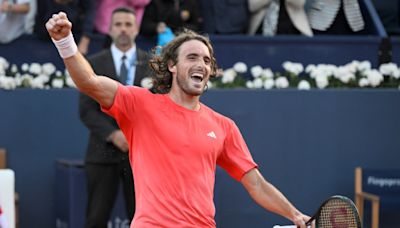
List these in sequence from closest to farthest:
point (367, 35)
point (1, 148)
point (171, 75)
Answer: point (171, 75)
point (1, 148)
point (367, 35)

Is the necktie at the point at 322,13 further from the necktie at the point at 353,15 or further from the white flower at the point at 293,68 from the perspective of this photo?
the white flower at the point at 293,68

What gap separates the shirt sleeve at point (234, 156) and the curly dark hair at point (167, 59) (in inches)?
17.7

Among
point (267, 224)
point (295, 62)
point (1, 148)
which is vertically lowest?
point (267, 224)

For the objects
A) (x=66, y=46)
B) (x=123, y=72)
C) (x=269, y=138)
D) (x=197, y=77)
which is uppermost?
(x=66, y=46)

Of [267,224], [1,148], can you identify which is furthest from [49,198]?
[267,224]

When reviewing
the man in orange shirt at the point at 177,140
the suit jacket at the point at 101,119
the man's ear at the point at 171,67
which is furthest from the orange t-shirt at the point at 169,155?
the suit jacket at the point at 101,119

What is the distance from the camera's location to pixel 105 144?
8.48m

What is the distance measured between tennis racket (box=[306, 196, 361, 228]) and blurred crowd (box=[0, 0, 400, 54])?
190 inches

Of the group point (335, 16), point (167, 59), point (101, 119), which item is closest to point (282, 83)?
point (335, 16)

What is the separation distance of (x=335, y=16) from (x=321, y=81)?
4.43 feet

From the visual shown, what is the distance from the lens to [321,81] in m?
9.69

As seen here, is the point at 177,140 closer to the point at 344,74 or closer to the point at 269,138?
the point at 269,138

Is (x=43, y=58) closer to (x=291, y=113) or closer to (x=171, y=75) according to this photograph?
(x=291, y=113)

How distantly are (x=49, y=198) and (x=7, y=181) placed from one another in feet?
5.55
